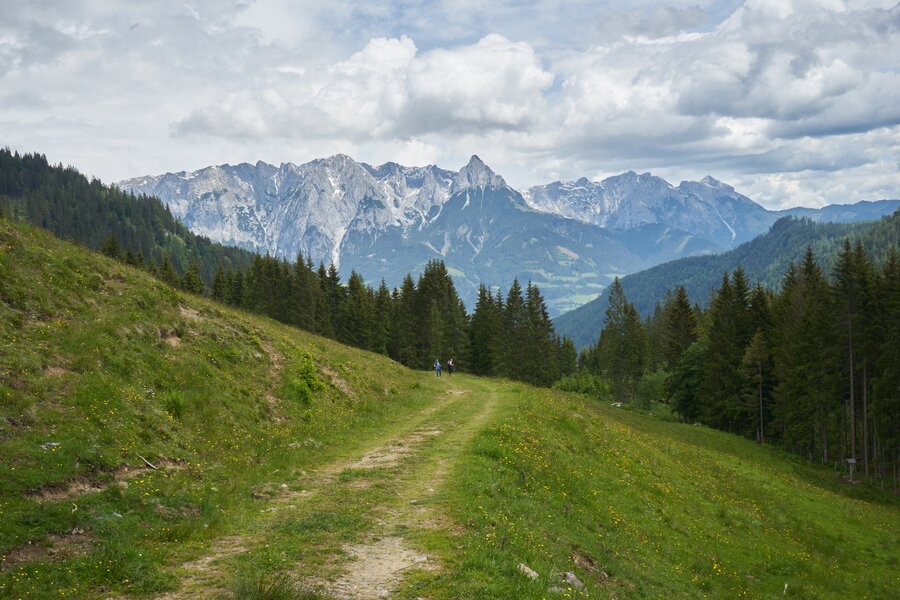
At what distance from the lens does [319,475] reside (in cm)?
1667

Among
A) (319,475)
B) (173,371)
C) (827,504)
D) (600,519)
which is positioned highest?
(173,371)

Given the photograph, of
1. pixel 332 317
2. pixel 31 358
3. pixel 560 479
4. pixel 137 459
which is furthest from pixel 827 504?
pixel 332 317

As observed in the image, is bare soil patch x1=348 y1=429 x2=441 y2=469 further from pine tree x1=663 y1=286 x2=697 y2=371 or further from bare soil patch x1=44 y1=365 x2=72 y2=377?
pine tree x1=663 y1=286 x2=697 y2=371

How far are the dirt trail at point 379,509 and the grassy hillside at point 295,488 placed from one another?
0.25 feet

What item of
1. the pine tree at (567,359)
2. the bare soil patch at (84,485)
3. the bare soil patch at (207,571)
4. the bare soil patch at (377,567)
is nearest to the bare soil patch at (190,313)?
the bare soil patch at (84,485)

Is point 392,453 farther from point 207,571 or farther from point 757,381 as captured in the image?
point 757,381

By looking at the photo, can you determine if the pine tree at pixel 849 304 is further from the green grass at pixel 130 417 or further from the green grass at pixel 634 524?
the green grass at pixel 130 417

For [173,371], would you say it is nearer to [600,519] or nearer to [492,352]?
→ [600,519]

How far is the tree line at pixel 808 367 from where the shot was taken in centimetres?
4904

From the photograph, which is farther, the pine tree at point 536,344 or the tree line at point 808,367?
the pine tree at point 536,344

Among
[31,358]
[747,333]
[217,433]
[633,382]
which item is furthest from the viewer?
[633,382]

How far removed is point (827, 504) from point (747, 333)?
3743cm

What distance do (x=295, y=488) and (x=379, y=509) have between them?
3.00 metres

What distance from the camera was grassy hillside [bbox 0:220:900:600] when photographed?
32.2 ft
